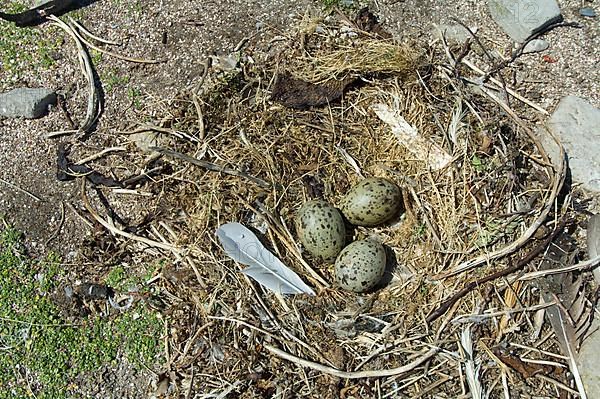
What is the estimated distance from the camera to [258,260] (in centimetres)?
323

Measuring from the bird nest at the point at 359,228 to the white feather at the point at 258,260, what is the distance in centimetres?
6

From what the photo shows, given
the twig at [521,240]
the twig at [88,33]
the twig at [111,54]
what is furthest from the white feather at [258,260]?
the twig at [88,33]

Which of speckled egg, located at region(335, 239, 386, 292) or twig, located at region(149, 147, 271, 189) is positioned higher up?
twig, located at region(149, 147, 271, 189)

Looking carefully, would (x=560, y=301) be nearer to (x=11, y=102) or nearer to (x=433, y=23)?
(x=433, y=23)

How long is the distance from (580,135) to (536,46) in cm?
55

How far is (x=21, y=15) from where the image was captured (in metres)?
3.90

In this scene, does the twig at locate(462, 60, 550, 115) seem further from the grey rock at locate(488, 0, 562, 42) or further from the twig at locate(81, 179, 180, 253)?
the twig at locate(81, 179, 180, 253)

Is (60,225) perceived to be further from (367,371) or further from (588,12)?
(588,12)

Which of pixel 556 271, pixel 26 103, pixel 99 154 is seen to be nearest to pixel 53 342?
pixel 99 154

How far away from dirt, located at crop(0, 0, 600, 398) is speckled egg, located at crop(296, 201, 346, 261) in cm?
83

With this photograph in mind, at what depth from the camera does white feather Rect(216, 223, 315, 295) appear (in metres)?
3.18

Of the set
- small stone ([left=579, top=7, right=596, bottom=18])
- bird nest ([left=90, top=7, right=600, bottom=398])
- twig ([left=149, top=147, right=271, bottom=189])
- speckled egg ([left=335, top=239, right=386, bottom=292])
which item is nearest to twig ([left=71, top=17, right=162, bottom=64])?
bird nest ([left=90, top=7, right=600, bottom=398])

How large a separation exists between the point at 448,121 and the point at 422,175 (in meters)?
0.29

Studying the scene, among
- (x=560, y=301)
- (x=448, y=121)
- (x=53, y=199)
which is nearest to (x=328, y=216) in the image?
(x=448, y=121)
